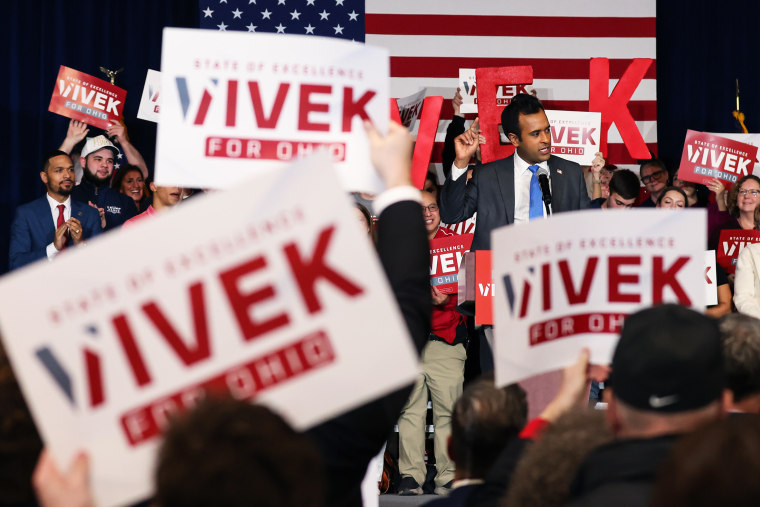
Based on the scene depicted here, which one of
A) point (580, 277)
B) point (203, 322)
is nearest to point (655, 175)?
point (580, 277)

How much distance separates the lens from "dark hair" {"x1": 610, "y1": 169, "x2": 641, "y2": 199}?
614 centimetres

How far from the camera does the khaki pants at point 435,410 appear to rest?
4977 millimetres

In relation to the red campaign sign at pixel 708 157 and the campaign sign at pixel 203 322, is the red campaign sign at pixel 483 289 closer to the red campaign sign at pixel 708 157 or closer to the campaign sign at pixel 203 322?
the campaign sign at pixel 203 322

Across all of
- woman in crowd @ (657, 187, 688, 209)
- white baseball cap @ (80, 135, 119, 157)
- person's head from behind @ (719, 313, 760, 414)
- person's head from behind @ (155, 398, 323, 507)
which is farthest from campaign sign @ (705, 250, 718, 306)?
person's head from behind @ (155, 398, 323, 507)

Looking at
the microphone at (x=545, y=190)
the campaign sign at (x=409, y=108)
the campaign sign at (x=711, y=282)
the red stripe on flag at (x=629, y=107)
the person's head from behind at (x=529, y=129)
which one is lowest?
the campaign sign at (x=711, y=282)

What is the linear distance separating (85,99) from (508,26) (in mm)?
3219

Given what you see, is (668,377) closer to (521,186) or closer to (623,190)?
(521,186)

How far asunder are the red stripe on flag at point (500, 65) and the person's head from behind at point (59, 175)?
2.67 metres

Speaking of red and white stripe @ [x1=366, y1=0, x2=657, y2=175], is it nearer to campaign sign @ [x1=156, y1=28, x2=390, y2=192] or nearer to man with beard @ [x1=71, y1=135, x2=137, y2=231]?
man with beard @ [x1=71, y1=135, x2=137, y2=231]

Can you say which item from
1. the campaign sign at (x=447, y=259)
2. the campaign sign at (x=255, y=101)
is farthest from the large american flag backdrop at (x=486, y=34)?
the campaign sign at (x=255, y=101)

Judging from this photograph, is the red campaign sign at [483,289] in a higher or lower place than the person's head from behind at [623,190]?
lower

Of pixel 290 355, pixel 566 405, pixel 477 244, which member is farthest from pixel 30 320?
pixel 477 244

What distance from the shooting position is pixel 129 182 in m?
6.87

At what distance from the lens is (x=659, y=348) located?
4.64 feet
